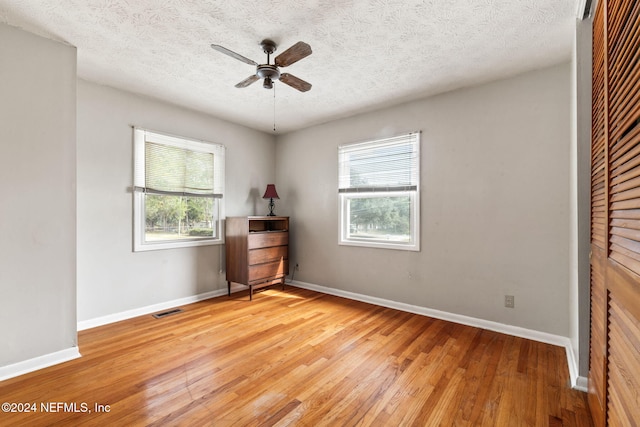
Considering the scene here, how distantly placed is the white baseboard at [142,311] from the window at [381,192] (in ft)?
6.67

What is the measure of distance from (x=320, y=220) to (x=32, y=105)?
327 centimetres

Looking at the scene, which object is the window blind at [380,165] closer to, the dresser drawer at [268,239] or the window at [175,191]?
the dresser drawer at [268,239]

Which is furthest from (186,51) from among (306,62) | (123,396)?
(123,396)

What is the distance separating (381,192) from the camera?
150 inches

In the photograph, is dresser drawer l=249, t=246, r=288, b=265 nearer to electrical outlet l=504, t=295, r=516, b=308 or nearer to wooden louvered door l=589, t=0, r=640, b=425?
electrical outlet l=504, t=295, r=516, b=308

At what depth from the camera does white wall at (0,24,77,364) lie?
2123 mm

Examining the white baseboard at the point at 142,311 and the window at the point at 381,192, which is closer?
the white baseboard at the point at 142,311

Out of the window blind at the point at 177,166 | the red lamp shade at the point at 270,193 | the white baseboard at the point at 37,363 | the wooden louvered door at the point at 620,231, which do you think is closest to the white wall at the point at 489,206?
the wooden louvered door at the point at 620,231

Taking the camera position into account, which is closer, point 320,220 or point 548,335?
point 548,335

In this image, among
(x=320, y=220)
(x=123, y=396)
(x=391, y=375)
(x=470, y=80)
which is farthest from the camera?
(x=320, y=220)

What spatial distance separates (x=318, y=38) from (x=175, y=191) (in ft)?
8.40

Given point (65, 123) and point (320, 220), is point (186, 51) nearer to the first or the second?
point (65, 123)

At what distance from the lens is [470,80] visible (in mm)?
2959

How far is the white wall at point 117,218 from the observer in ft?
9.82
